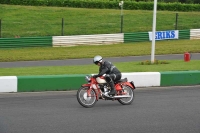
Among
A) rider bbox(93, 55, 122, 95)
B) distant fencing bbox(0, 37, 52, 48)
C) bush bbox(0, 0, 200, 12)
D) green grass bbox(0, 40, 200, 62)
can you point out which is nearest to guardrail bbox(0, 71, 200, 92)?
rider bbox(93, 55, 122, 95)

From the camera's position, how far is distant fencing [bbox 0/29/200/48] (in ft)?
102

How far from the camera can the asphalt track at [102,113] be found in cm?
1051

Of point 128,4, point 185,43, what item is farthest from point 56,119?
point 128,4

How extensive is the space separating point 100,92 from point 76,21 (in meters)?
25.0

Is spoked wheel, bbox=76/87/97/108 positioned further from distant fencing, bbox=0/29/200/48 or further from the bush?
the bush

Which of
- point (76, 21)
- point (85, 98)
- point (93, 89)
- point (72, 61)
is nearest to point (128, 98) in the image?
point (93, 89)

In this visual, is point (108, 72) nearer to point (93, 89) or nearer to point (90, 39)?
point (93, 89)

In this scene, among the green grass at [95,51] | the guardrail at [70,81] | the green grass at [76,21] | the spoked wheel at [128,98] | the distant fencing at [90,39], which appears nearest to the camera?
the spoked wheel at [128,98]

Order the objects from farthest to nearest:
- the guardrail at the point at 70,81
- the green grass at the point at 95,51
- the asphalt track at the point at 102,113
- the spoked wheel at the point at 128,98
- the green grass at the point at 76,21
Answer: the green grass at the point at 76,21
the green grass at the point at 95,51
the guardrail at the point at 70,81
the spoked wheel at the point at 128,98
the asphalt track at the point at 102,113

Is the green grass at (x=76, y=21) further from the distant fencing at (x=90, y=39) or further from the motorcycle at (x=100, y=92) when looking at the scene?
the motorcycle at (x=100, y=92)

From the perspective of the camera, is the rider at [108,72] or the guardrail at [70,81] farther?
the guardrail at [70,81]

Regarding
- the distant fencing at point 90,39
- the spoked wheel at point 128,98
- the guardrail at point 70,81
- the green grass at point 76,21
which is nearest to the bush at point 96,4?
the green grass at point 76,21

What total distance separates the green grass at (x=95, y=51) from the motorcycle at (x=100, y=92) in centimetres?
1445

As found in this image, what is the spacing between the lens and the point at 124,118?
11695 mm
